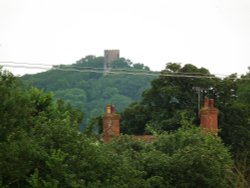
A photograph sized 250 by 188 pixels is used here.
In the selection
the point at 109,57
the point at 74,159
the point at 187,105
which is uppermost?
the point at 109,57

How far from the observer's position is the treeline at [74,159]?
25.8m

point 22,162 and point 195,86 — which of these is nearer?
point 22,162

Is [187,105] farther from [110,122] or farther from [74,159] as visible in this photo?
[74,159]

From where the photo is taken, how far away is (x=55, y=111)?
35.3m

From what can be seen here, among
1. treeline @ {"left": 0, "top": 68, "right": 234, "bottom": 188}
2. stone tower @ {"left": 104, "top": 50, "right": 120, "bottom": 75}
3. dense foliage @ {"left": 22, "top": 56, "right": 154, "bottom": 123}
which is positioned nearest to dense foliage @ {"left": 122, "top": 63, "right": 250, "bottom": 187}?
treeline @ {"left": 0, "top": 68, "right": 234, "bottom": 188}

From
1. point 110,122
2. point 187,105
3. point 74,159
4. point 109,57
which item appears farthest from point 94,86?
point 74,159

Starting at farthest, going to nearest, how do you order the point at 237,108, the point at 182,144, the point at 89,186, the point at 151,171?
1. the point at 237,108
2. the point at 182,144
3. the point at 151,171
4. the point at 89,186

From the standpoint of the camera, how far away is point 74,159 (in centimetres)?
2662

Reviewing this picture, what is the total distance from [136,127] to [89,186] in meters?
35.5

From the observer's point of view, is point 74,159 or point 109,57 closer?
point 74,159

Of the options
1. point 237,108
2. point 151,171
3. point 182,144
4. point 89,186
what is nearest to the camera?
point 89,186

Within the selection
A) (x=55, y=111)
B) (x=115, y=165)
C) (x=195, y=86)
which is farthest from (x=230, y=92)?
(x=115, y=165)

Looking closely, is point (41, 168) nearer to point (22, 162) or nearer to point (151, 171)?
point (22, 162)

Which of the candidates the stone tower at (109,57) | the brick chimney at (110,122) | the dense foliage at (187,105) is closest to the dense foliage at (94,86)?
the stone tower at (109,57)
